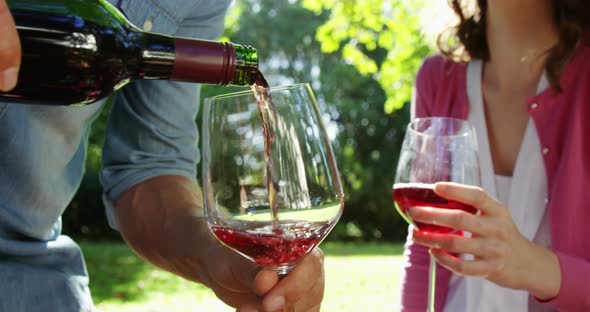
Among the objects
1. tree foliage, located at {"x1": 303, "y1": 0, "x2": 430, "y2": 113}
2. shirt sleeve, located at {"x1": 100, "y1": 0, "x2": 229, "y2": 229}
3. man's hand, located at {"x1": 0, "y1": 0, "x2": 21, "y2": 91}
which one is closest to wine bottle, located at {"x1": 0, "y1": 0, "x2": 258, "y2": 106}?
man's hand, located at {"x1": 0, "y1": 0, "x2": 21, "y2": 91}

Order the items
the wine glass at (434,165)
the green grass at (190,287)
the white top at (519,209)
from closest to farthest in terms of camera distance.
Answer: the wine glass at (434,165) < the white top at (519,209) < the green grass at (190,287)

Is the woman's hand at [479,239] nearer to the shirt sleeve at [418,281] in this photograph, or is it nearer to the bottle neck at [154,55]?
the shirt sleeve at [418,281]

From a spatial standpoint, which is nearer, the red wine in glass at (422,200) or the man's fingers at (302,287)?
the man's fingers at (302,287)

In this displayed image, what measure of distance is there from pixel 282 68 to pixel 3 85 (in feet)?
70.1

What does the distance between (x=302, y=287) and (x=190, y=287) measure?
737 cm

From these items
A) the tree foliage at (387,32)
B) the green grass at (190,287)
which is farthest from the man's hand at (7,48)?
the tree foliage at (387,32)

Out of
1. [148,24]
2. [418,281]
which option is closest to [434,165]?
[418,281]

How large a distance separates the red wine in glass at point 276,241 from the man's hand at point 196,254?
3 cm

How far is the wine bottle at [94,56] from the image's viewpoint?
3.51 ft

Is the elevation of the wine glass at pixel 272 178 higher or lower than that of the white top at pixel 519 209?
higher

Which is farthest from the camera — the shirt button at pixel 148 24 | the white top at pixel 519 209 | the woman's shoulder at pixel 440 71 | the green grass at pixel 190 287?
the green grass at pixel 190 287

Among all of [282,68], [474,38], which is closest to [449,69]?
[474,38]

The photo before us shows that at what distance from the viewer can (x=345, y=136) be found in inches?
811

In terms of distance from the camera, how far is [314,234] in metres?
1.18
